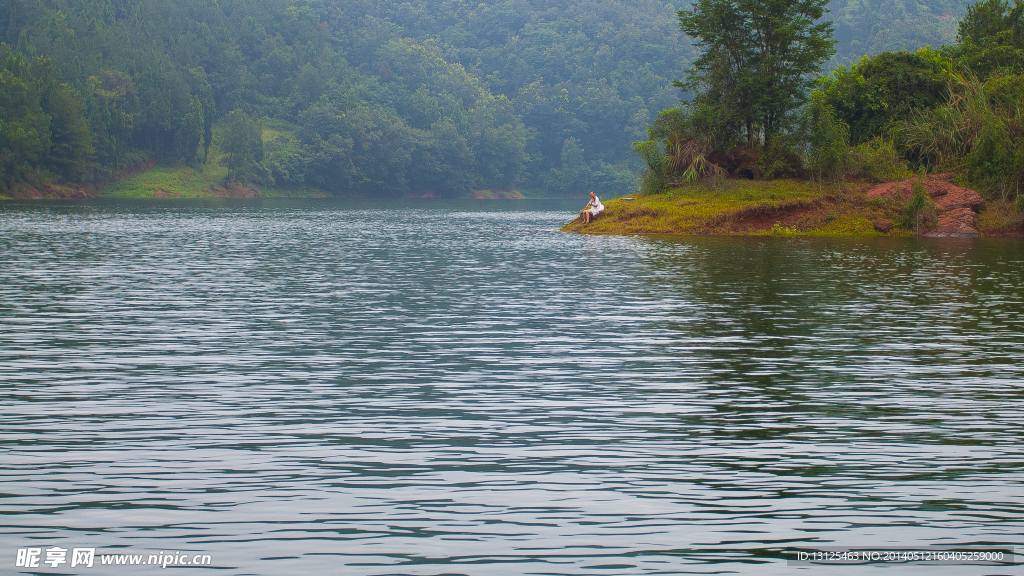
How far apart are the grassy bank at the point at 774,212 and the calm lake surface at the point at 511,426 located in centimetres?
2677

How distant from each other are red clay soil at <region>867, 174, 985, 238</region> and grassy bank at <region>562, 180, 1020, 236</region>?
0.53 m

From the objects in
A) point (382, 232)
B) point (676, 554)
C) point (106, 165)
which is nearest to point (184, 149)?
point (106, 165)

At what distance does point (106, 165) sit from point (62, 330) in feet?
443

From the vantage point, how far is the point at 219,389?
13.9m

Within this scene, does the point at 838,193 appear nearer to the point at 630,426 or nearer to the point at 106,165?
the point at 630,426

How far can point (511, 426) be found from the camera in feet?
38.7

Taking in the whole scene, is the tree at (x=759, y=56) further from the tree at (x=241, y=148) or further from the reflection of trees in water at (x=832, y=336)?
the tree at (x=241, y=148)

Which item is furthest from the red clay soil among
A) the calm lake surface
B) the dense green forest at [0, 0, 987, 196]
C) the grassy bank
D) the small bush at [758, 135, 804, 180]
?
the dense green forest at [0, 0, 987, 196]

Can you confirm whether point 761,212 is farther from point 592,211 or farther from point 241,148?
point 241,148

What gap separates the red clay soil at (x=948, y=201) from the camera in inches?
2003

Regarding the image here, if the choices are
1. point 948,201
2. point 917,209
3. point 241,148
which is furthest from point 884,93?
point 241,148

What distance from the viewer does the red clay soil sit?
167ft

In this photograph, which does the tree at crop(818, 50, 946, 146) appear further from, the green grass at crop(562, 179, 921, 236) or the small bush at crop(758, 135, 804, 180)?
the green grass at crop(562, 179, 921, 236)

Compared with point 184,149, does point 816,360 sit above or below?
below
